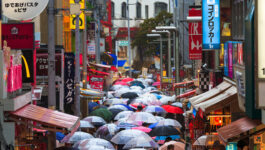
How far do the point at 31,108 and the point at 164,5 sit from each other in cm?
10438

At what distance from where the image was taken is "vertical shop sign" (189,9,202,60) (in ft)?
89.3

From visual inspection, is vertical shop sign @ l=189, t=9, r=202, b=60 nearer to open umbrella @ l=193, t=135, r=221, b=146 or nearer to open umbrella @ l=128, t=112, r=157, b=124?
open umbrella @ l=128, t=112, r=157, b=124

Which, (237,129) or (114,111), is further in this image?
(114,111)

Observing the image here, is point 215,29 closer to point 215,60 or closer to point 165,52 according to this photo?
point 215,60

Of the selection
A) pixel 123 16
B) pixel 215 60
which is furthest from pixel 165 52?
pixel 215 60

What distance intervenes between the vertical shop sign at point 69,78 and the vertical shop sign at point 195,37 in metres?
7.44

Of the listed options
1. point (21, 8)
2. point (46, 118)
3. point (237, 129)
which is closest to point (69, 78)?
point (46, 118)

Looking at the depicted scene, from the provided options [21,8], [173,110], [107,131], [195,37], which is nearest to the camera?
[21,8]

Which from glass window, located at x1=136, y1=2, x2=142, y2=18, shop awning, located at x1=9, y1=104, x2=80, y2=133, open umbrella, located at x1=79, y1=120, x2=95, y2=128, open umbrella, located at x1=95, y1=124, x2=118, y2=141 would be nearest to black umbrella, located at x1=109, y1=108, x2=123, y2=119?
open umbrella, located at x1=79, y1=120, x2=95, y2=128

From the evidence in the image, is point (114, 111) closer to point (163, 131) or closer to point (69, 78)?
point (69, 78)

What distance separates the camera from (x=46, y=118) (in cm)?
1317

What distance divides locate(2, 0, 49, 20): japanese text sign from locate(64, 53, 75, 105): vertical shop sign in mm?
9817

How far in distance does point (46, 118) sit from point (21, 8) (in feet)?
9.01

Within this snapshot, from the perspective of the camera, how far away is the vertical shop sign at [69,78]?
72.0 feet
